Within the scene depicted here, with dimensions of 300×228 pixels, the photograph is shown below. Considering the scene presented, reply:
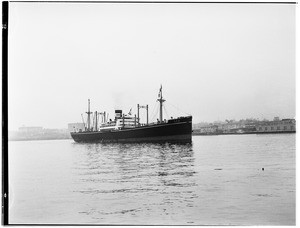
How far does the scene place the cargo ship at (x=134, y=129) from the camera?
13.4 ft

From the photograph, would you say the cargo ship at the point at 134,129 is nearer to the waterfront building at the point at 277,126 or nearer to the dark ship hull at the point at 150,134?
the dark ship hull at the point at 150,134

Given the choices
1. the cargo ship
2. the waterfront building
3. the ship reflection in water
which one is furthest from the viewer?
the cargo ship

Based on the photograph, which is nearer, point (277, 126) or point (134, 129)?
point (277, 126)

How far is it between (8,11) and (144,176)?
6.22 feet

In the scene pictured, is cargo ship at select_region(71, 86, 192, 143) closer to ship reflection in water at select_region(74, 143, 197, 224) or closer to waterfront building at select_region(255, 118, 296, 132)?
ship reflection in water at select_region(74, 143, 197, 224)

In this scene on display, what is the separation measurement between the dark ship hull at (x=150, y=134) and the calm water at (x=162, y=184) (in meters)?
0.11

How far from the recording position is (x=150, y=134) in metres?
4.32

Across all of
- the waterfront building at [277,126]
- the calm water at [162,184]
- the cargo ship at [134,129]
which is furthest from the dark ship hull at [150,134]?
the waterfront building at [277,126]

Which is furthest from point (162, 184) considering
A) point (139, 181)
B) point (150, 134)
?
point (150, 134)

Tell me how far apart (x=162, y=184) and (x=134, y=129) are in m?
0.71

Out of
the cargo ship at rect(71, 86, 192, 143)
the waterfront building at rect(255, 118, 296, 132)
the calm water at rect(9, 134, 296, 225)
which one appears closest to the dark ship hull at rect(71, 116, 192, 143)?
the cargo ship at rect(71, 86, 192, 143)

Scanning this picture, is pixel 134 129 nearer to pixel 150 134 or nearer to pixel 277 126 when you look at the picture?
pixel 150 134

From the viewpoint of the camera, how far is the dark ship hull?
409 centimetres

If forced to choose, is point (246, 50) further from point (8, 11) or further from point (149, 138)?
point (8, 11)
